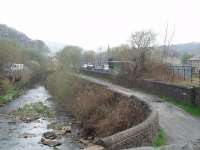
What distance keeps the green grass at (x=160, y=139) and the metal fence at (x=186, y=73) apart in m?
10.1

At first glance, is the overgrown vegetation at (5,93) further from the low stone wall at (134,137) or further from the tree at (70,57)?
the low stone wall at (134,137)

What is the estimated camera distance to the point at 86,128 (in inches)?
901

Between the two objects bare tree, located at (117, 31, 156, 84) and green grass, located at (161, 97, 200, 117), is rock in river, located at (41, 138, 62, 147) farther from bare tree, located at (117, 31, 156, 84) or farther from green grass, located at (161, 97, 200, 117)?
bare tree, located at (117, 31, 156, 84)

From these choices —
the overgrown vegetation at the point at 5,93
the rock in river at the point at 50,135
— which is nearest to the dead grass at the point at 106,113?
the rock in river at the point at 50,135

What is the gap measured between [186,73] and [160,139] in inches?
579

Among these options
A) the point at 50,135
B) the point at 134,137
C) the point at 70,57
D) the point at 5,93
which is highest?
the point at 70,57

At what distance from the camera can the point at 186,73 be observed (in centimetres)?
2528

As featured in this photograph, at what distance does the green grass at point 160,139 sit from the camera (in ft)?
36.2

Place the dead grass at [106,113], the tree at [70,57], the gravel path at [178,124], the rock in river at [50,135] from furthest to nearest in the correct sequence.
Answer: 1. the tree at [70,57]
2. the rock in river at [50,135]
3. the dead grass at [106,113]
4. the gravel path at [178,124]

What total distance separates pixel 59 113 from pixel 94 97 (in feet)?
21.5

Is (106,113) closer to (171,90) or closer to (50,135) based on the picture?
(50,135)

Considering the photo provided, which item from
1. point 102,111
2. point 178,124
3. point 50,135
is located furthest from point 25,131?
point 178,124

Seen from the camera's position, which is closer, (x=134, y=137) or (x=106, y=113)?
(x=134, y=137)

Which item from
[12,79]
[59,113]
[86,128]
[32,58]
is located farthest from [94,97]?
[32,58]
